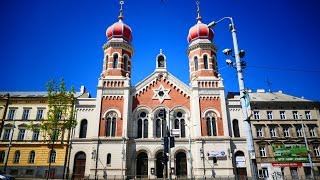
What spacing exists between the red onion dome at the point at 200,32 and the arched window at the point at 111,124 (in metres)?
17.8

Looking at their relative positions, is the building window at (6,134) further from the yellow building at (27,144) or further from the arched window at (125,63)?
the arched window at (125,63)

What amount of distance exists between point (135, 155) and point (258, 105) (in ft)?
66.3

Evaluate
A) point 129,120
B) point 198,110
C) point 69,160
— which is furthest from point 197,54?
point 69,160

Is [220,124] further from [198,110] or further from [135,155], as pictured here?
[135,155]

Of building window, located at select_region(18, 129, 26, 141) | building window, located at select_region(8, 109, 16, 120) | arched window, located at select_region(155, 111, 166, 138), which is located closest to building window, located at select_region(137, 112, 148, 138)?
arched window, located at select_region(155, 111, 166, 138)

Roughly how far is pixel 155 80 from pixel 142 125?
23.4 feet

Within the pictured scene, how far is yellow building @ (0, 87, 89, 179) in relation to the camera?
108 ft

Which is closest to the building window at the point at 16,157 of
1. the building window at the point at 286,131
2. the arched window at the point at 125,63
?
the arched window at the point at 125,63

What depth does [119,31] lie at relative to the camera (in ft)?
128

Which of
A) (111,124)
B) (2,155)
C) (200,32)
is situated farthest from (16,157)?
(200,32)

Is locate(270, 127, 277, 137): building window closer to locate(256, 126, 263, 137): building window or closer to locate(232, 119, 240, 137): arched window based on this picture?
locate(256, 126, 263, 137): building window

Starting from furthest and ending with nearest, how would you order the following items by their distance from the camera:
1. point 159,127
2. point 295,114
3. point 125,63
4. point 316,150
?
point 125,63
point 295,114
point 316,150
point 159,127

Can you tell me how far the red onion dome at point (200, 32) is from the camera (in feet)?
131

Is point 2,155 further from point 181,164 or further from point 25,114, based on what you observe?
point 181,164
